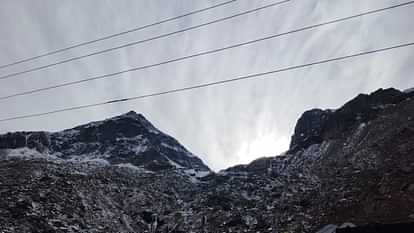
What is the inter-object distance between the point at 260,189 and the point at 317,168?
46.3 feet

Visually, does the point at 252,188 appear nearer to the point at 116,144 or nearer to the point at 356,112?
the point at 356,112

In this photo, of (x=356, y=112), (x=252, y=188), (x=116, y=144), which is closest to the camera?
(x=252, y=188)

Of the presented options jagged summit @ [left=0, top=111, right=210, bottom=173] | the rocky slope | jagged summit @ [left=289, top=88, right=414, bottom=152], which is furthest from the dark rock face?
jagged summit @ [left=0, top=111, right=210, bottom=173]

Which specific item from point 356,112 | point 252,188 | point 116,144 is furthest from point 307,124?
point 116,144

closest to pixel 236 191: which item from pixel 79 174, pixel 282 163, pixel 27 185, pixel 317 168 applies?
pixel 317 168

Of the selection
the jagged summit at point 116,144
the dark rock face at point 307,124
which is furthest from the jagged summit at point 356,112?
the jagged summit at point 116,144

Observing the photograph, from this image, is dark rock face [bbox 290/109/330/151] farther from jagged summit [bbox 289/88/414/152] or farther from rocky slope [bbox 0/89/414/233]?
rocky slope [bbox 0/89/414/233]

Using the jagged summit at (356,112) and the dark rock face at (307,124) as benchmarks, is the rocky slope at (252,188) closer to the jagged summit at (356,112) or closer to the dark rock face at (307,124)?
the jagged summit at (356,112)

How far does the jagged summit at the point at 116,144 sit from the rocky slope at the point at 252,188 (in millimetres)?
3561

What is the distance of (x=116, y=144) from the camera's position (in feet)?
506

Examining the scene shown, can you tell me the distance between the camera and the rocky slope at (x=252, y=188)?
210 ft

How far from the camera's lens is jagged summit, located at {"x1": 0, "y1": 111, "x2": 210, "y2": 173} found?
143625mm

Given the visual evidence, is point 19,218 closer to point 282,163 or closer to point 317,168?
point 317,168

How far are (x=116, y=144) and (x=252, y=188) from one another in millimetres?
71615
